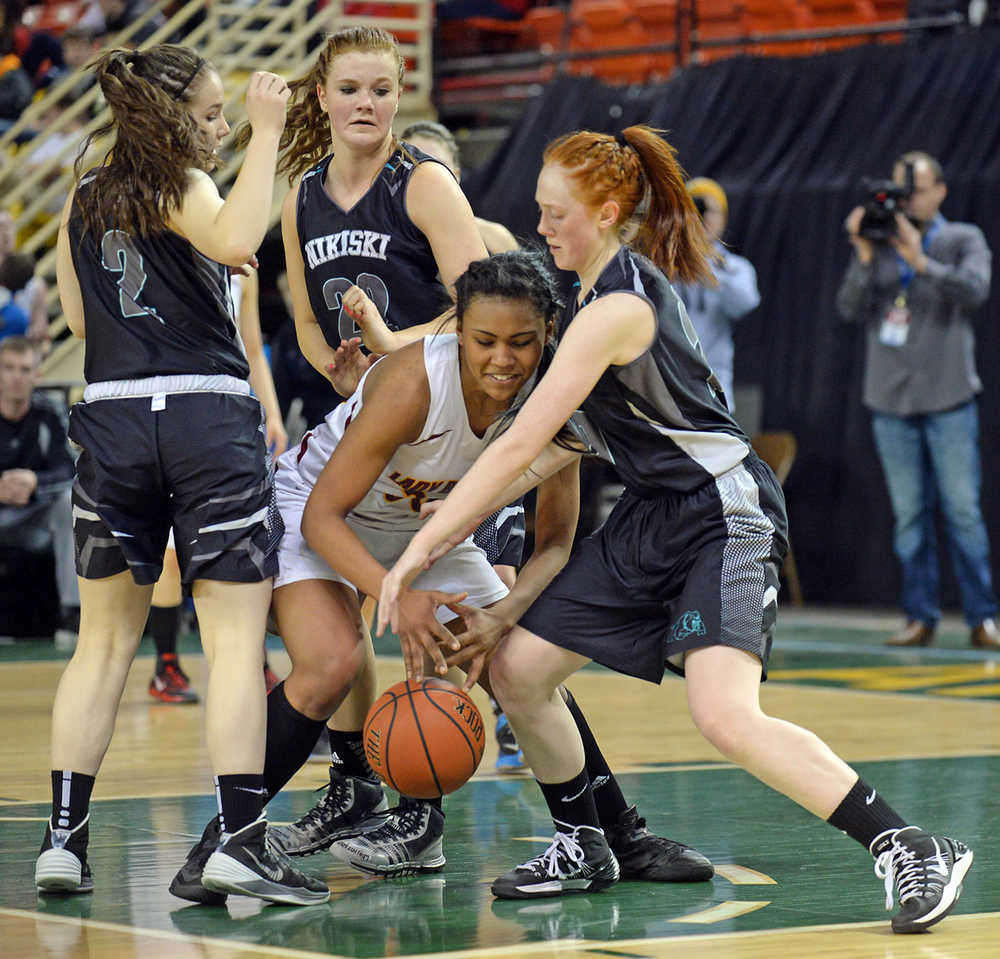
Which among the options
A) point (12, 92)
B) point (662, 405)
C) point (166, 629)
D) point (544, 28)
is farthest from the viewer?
point (544, 28)

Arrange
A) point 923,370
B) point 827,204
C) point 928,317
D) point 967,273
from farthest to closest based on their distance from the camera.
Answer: point 827,204 < point 928,317 < point 923,370 < point 967,273

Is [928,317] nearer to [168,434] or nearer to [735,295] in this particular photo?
[735,295]

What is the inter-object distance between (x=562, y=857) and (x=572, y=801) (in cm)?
12

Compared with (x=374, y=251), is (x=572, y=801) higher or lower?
lower

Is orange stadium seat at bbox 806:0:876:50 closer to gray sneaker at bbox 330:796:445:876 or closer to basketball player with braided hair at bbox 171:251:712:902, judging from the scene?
basketball player with braided hair at bbox 171:251:712:902

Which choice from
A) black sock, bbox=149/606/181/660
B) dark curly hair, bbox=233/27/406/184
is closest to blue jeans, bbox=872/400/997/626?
black sock, bbox=149/606/181/660

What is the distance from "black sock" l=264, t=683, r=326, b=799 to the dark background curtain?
6325 mm

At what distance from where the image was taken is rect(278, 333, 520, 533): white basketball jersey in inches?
158

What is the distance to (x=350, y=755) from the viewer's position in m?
4.55

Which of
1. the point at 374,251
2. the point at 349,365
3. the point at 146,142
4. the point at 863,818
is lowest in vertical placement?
the point at 863,818

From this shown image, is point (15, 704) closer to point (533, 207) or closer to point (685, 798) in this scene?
point (685, 798)

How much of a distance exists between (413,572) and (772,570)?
30.1 inches

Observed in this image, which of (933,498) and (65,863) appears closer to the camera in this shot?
(65,863)

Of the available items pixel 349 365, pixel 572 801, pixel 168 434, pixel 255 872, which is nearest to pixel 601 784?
pixel 572 801
